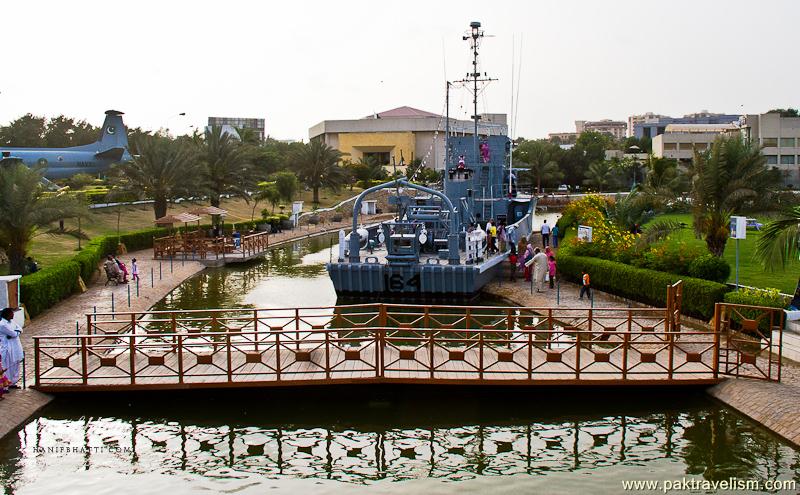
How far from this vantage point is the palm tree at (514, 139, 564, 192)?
87.4 metres

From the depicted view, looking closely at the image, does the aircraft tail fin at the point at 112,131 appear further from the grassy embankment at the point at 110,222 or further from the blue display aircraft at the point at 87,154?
the grassy embankment at the point at 110,222

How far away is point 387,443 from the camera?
12.6 m

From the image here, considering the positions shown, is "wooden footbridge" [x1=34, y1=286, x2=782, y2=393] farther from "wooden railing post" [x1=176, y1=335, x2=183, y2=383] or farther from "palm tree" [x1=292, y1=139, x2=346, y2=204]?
"palm tree" [x1=292, y1=139, x2=346, y2=204]

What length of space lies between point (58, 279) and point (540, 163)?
7036 cm

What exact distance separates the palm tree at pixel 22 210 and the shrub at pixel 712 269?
19048 mm

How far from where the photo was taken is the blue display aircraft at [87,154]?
184 ft

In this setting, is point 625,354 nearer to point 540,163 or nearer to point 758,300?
point 758,300

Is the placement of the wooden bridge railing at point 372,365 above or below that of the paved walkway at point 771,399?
above

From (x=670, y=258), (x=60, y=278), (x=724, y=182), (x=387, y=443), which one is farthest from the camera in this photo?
(x=724, y=182)

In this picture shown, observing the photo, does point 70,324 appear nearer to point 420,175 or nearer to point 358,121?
point 420,175

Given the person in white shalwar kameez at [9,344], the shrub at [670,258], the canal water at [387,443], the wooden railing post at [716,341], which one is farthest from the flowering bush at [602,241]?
the person in white shalwar kameez at [9,344]

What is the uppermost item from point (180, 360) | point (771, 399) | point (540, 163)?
point (540, 163)

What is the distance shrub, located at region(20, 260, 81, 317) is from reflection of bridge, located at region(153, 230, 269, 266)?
9812 mm

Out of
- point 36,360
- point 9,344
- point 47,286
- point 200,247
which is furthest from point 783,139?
point 9,344
